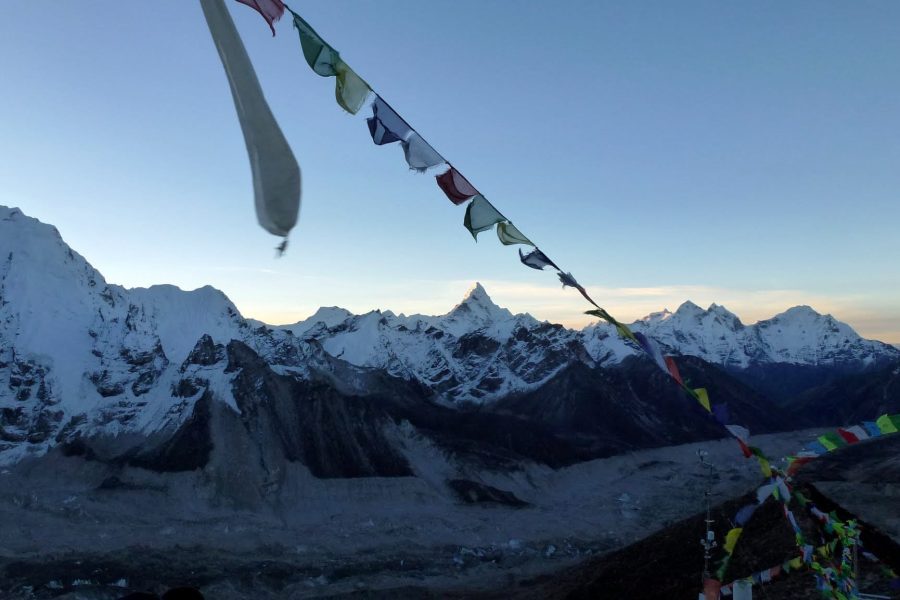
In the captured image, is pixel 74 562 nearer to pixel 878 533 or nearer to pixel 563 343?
pixel 878 533

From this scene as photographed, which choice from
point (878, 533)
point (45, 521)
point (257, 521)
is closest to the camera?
point (878, 533)

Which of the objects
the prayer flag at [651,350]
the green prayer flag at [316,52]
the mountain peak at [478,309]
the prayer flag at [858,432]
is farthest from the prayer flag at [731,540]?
the mountain peak at [478,309]

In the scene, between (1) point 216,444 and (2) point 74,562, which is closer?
(2) point 74,562

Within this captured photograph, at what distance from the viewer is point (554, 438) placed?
108m

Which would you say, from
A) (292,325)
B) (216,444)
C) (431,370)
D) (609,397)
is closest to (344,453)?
(216,444)

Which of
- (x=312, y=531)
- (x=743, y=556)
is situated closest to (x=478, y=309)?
(x=312, y=531)

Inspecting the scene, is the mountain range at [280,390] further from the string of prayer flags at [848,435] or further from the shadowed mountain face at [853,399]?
the string of prayer flags at [848,435]

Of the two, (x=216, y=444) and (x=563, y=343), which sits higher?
(x=563, y=343)

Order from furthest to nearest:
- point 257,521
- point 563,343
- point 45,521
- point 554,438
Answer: point 563,343
point 554,438
point 257,521
point 45,521

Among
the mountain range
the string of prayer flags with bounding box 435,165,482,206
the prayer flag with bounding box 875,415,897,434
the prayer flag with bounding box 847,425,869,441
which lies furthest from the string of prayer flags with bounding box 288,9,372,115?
the mountain range

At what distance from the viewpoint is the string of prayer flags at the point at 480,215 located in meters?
7.98

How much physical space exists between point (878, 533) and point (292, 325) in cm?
15771

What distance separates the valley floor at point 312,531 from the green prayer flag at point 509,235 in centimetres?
3067

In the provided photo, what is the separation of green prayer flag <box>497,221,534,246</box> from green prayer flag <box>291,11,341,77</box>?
257 cm
